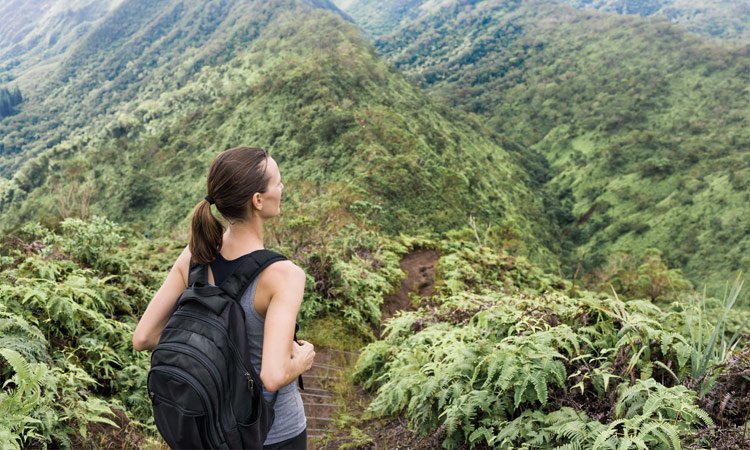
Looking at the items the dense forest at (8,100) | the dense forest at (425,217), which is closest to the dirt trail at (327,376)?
the dense forest at (425,217)

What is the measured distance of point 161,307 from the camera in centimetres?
197

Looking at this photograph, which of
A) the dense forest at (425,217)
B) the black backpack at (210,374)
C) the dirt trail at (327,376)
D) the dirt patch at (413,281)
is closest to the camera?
the black backpack at (210,374)

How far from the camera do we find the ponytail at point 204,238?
5.97 ft

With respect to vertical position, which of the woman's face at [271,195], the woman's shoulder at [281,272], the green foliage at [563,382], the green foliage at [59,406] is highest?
the woman's face at [271,195]

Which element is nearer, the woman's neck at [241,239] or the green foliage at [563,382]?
the woman's neck at [241,239]

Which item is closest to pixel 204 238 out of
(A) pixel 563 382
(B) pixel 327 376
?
(A) pixel 563 382

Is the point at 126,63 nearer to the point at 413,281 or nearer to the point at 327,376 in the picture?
the point at 413,281

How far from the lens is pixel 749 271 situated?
156 ft

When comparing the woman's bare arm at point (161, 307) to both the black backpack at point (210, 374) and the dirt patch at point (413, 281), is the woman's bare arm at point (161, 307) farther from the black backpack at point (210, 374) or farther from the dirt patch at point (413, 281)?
the dirt patch at point (413, 281)

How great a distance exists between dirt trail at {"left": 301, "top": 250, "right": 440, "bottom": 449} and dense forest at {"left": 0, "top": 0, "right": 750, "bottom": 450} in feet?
0.35

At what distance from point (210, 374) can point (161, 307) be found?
521 mm

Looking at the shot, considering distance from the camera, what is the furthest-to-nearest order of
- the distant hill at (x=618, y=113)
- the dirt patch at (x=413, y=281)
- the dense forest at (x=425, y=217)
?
the distant hill at (x=618, y=113), the dirt patch at (x=413, y=281), the dense forest at (x=425, y=217)

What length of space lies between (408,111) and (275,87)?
44.7 ft

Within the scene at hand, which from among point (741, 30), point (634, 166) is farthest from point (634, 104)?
point (741, 30)
